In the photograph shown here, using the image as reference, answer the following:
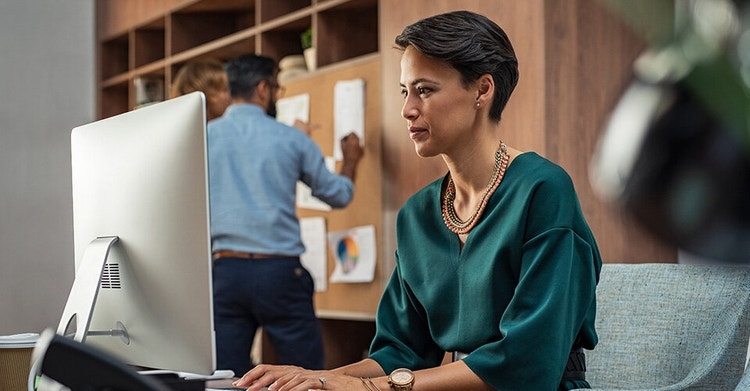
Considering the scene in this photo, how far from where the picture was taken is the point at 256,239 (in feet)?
10.2

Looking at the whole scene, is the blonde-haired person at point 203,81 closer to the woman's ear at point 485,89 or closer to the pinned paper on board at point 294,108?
the pinned paper on board at point 294,108

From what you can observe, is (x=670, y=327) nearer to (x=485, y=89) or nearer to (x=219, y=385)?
(x=485, y=89)

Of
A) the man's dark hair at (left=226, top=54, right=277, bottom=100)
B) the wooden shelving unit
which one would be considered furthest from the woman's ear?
the wooden shelving unit

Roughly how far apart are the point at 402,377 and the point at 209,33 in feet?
13.4

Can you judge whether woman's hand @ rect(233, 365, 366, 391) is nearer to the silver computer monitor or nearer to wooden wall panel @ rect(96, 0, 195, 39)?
the silver computer monitor

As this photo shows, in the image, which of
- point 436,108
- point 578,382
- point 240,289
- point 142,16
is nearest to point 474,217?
point 436,108

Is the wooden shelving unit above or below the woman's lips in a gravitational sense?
above

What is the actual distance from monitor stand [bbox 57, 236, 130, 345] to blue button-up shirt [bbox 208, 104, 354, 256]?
71.4 inches

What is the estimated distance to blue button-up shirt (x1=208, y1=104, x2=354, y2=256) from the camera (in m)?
3.12

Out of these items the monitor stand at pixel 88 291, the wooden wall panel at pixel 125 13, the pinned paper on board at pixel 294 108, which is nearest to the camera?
the monitor stand at pixel 88 291

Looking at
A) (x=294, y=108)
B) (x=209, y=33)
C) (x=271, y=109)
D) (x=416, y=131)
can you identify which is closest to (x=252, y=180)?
(x=271, y=109)

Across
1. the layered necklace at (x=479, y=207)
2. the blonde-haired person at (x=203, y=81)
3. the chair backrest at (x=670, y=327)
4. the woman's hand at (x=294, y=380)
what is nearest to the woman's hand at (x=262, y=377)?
the woman's hand at (x=294, y=380)

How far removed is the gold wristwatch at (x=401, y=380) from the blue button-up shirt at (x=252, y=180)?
5.97 feet

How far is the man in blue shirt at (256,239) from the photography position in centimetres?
308
